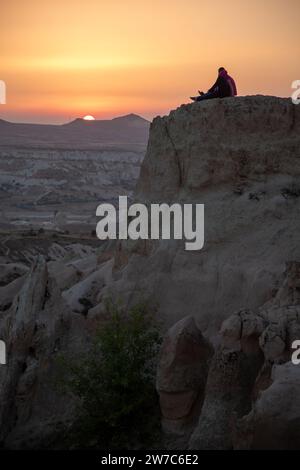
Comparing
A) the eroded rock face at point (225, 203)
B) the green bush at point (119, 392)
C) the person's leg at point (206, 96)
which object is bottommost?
the green bush at point (119, 392)

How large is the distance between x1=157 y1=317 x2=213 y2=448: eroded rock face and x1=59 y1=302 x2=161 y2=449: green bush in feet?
1.65

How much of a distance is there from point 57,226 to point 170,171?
5302 cm

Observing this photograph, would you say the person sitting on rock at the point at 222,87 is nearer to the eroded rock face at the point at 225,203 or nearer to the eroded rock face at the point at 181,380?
the eroded rock face at the point at 225,203

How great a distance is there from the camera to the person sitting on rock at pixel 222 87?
15961mm

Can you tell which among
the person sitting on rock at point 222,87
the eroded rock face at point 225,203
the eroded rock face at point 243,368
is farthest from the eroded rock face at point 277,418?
the person sitting on rock at point 222,87

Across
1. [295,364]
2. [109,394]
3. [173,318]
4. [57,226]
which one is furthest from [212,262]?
[57,226]

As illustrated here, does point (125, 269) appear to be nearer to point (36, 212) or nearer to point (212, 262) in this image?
point (212, 262)

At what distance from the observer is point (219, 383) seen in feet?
37.3

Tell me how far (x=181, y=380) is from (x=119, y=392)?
140cm

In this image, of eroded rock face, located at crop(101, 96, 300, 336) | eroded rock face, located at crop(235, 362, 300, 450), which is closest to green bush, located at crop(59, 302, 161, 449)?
eroded rock face, located at crop(101, 96, 300, 336)

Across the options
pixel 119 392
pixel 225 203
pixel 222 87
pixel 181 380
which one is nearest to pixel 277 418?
pixel 181 380

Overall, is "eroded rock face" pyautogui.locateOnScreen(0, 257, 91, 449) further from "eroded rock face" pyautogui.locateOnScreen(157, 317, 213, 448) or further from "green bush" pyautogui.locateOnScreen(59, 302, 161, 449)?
"eroded rock face" pyautogui.locateOnScreen(157, 317, 213, 448)

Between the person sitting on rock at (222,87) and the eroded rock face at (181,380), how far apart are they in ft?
19.7

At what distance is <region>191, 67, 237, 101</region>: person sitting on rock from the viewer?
1596cm
